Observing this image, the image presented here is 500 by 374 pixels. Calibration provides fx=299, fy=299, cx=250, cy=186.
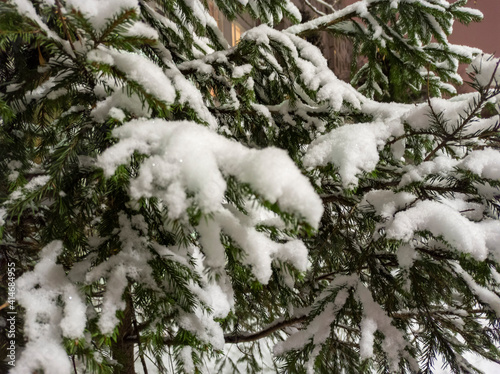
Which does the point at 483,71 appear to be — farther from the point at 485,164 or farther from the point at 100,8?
the point at 100,8

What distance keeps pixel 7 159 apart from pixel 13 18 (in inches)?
35.4

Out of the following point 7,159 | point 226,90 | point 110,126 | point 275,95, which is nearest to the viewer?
point 110,126

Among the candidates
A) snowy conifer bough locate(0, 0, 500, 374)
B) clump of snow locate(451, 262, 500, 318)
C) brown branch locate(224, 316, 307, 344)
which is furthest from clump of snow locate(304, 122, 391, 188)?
brown branch locate(224, 316, 307, 344)

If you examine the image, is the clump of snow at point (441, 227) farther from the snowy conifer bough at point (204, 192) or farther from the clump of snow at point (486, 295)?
the clump of snow at point (486, 295)

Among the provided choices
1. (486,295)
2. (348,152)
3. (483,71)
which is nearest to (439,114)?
(483,71)

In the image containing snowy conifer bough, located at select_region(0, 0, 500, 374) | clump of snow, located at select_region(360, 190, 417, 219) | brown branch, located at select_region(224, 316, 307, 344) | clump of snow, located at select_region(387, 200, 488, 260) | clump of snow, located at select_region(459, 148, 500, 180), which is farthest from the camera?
brown branch, located at select_region(224, 316, 307, 344)

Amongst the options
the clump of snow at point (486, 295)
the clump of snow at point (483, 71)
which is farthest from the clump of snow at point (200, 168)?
the clump of snow at point (486, 295)

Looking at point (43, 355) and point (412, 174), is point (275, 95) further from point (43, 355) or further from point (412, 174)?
point (43, 355)

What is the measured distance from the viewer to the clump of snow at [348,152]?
0.96 meters

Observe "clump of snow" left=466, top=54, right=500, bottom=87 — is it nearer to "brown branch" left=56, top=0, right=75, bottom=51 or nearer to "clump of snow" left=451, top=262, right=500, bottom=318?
"clump of snow" left=451, top=262, right=500, bottom=318

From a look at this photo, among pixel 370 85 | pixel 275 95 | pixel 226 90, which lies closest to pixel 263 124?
pixel 226 90

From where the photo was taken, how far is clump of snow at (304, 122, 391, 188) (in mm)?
960

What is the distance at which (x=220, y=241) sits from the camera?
0.85 meters

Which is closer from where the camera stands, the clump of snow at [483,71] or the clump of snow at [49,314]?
the clump of snow at [49,314]
